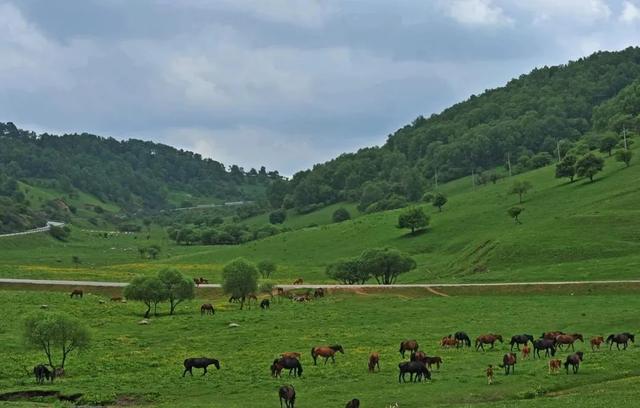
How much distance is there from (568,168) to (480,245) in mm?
53823

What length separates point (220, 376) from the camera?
44.6 metres

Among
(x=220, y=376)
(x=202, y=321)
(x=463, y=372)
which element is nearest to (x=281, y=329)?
(x=202, y=321)

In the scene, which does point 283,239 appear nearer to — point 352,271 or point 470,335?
point 352,271

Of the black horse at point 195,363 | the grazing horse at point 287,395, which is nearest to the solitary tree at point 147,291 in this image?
the black horse at point 195,363

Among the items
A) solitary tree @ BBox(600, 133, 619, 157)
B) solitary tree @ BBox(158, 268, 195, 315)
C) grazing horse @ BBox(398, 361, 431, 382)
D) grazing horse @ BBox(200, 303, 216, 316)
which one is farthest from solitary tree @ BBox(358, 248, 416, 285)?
solitary tree @ BBox(600, 133, 619, 157)

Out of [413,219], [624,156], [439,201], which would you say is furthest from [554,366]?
[439,201]

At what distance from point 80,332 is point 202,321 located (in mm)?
19293

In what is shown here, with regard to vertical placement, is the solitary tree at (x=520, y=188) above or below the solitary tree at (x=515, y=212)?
above

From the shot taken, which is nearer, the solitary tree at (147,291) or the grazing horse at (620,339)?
the grazing horse at (620,339)

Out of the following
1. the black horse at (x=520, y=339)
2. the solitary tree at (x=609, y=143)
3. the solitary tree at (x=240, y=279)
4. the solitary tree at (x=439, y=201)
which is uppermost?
the solitary tree at (x=609, y=143)

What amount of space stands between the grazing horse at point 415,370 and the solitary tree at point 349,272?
59962mm

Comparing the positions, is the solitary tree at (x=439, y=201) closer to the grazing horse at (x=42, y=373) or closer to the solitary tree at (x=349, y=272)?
the solitary tree at (x=349, y=272)

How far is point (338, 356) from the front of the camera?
163 ft

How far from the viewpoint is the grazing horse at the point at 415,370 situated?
132 feet
